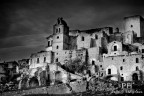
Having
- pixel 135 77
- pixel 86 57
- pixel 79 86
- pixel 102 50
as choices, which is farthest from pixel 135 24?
pixel 79 86

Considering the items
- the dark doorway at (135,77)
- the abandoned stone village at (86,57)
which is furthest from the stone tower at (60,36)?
the dark doorway at (135,77)

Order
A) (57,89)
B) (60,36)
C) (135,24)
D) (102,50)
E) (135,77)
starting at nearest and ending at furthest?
(57,89), (135,77), (102,50), (135,24), (60,36)

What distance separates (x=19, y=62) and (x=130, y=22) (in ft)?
74.1

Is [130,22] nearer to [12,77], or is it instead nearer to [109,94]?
[109,94]

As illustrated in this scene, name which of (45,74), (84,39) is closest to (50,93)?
(45,74)

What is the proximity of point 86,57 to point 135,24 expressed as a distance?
10.9 meters

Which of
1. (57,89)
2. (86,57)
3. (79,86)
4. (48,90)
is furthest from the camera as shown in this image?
(86,57)

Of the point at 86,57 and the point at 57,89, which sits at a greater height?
the point at 86,57

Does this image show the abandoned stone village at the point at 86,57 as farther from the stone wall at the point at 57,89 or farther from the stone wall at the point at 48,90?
the stone wall at the point at 48,90

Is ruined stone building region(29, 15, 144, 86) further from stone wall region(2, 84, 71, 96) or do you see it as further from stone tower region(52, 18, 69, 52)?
stone wall region(2, 84, 71, 96)

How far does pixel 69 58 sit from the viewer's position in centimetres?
4494

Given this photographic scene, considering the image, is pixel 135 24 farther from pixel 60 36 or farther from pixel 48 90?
pixel 48 90

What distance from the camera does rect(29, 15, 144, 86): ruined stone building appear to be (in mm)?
39031

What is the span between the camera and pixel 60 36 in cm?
4791
